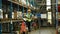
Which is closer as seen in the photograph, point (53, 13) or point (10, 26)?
point (10, 26)

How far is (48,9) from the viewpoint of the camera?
22.2ft

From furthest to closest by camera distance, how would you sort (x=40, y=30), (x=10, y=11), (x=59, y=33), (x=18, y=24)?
(x=40, y=30)
(x=18, y=24)
(x=59, y=33)
(x=10, y=11)

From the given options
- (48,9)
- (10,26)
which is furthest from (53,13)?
(10,26)

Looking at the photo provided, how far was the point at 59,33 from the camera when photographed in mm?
4582

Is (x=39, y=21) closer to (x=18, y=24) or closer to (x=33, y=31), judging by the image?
(x=33, y=31)

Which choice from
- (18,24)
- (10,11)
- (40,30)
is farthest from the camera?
(40,30)

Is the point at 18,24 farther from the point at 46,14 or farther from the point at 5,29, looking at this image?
the point at 46,14

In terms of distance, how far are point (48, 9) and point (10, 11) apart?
3.24 meters

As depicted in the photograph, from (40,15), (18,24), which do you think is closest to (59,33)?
(18,24)

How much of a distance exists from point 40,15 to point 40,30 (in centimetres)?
63

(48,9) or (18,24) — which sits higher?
(48,9)

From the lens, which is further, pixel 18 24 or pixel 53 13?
pixel 53 13

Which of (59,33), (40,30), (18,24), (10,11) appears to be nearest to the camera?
(10,11)

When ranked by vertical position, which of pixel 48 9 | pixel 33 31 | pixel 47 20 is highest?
pixel 48 9
